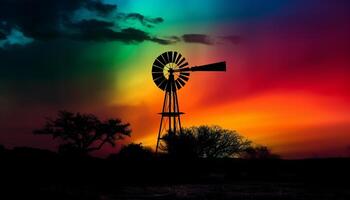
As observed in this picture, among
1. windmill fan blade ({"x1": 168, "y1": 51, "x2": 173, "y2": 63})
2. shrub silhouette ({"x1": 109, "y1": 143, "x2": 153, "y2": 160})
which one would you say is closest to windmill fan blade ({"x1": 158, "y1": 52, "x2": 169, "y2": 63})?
windmill fan blade ({"x1": 168, "y1": 51, "x2": 173, "y2": 63})

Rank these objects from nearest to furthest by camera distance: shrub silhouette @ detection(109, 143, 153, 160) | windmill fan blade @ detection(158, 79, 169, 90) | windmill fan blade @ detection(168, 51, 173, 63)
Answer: windmill fan blade @ detection(158, 79, 169, 90), windmill fan blade @ detection(168, 51, 173, 63), shrub silhouette @ detection(109, 143, 153, 160)

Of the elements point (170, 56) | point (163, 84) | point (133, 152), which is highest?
point (170, 56)

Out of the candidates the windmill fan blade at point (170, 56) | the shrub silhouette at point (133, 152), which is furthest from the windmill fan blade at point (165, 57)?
the shrub silhouette at point (133, 152)

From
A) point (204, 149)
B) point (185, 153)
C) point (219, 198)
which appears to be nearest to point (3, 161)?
point (219, 198)

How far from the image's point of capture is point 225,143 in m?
94.1

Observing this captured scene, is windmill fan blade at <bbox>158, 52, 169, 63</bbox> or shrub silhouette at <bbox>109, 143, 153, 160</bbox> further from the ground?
windmill fan blade at <bbox>158, 52, 169, 63</bbox>

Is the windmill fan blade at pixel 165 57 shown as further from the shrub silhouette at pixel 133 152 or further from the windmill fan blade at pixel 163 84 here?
the shrub silhouette at pixel 133 152

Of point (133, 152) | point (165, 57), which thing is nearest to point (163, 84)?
point (165, 57)

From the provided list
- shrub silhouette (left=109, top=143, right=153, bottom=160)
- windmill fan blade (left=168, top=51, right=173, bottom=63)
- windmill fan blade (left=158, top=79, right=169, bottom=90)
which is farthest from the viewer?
shrub silhouette (left=109, top=143, right=153, bottom=160)

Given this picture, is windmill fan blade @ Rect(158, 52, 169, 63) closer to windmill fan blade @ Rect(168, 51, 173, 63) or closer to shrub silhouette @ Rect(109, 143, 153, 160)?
windmill fan blade @ Rect(168, 51, 173, 63)

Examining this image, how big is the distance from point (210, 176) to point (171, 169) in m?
12.5

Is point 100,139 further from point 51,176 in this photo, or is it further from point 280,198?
point 280,198

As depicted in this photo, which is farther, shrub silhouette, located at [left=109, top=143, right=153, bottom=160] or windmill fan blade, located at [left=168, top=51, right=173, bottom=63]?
shrub silhouette, located at [left=109, top=143, right=153, bottom=160]

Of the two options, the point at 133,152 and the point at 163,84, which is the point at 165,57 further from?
the point at 133,152
